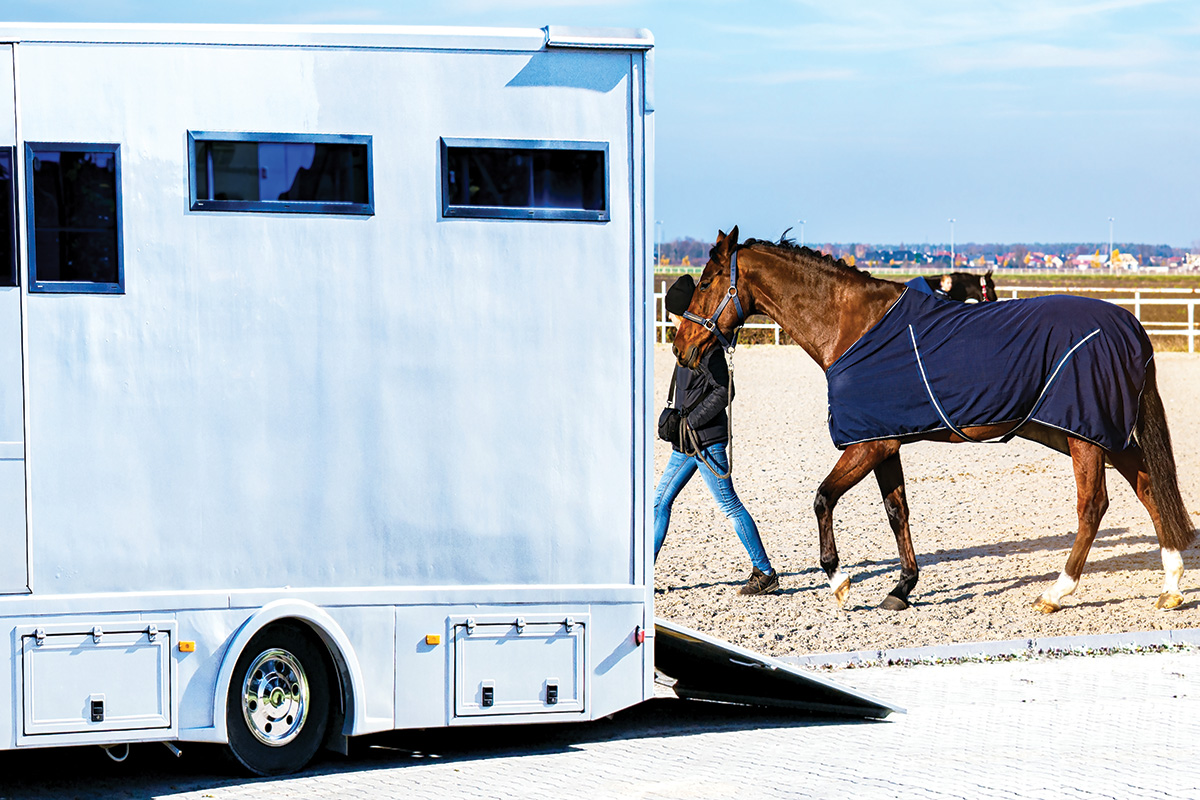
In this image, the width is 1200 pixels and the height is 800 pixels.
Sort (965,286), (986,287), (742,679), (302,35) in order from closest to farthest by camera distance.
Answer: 1. (302,35)
2. (742,679)
3. (986,287)
4. (965,286)

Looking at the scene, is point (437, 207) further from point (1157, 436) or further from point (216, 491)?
point (1157, 436)

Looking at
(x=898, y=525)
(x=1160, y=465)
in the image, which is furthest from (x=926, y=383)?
(x=1160, y=465)

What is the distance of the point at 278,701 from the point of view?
5441 millimetres

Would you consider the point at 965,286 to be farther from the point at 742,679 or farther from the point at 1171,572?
the point at 742,679

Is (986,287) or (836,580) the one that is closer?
(836,580)

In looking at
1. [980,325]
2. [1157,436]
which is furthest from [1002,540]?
[980,325]

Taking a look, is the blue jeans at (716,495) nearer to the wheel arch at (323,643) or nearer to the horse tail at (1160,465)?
the horse tail at (1160,465)

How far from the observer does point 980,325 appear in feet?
28.5

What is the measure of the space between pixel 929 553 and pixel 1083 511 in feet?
6.53

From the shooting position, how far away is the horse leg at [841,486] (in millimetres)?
8656

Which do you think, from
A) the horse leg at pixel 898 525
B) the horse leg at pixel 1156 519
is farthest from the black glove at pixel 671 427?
the horse leg at pixel 1156 519

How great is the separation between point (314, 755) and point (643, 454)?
1.83 metres

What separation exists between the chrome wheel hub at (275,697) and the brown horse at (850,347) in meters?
4.00

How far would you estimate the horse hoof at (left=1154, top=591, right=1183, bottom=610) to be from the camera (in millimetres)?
8781
